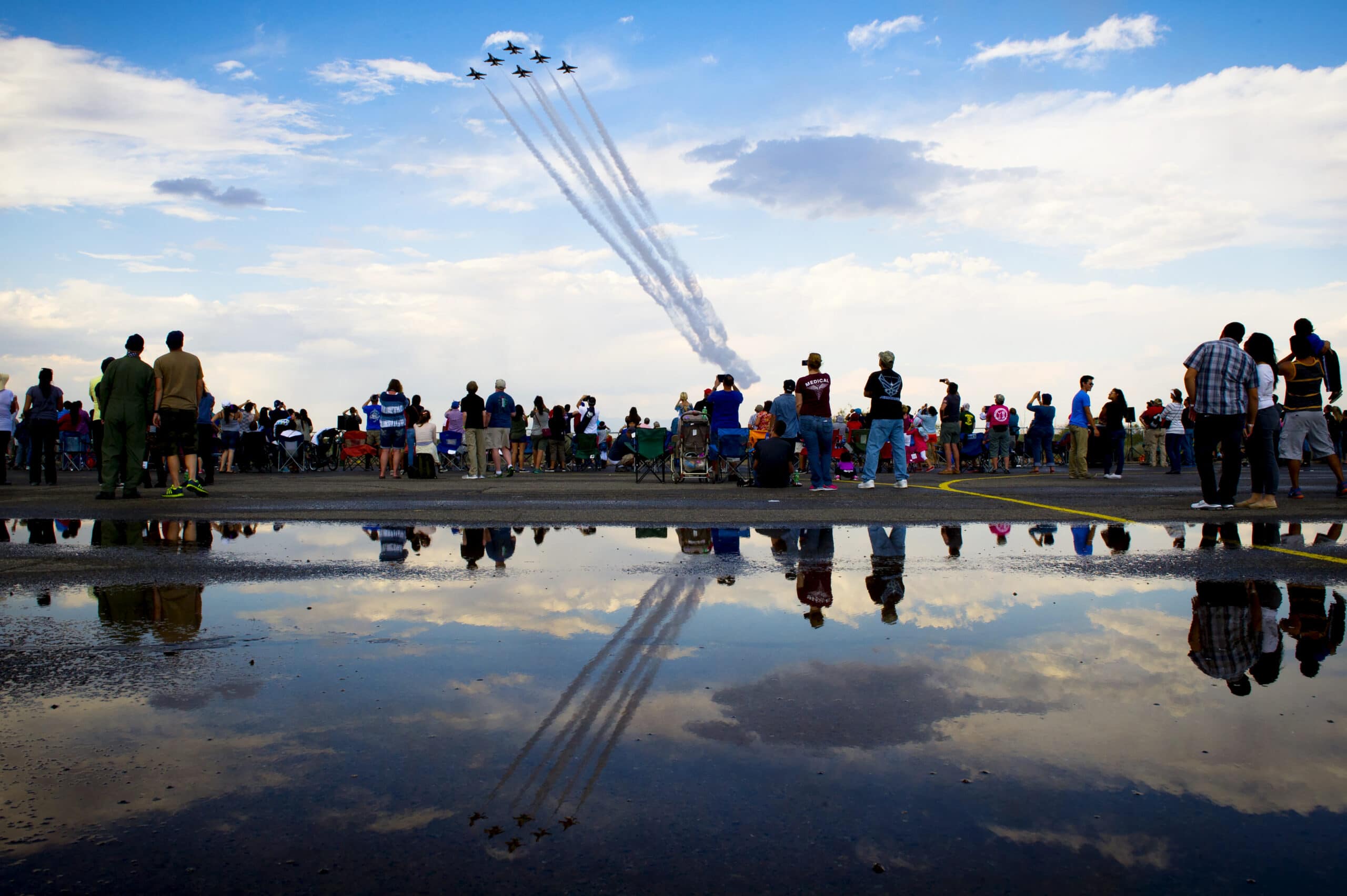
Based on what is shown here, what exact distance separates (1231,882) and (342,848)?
2.14m

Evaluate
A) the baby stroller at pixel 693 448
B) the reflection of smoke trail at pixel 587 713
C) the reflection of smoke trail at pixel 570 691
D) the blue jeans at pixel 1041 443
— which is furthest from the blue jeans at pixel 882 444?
the reflection of smoke trail at pixel 587 713

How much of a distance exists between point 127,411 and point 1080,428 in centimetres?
1823

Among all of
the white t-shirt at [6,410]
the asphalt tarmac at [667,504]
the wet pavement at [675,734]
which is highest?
the white t-shirt at [6,410]

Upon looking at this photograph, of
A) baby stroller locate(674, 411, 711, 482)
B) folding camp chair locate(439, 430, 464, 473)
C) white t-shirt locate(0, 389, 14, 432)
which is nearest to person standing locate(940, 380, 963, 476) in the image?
baby stroller locate(674, 411, 711, 482)

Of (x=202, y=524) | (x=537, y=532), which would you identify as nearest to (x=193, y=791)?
(x=537, y=532)

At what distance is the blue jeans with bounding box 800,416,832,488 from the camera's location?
635 inches

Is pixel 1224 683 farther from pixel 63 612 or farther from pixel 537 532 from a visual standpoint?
pixel 537 532

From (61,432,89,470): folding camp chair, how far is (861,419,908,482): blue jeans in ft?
83.9

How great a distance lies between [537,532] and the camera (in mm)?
9945

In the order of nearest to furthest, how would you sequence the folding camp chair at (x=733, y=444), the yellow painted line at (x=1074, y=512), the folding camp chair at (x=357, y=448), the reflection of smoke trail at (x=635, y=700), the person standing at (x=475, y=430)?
the reflection of smoke trail at (x=635, y=700)
the yellow painted line at (x=1074, y=512)
the folding camp chair at (x=733, y=444)
the person standing at (x=475, y=430)
the folding camp chair at (x=357, y=448)

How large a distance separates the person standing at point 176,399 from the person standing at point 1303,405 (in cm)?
1448

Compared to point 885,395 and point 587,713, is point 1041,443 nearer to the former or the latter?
point 885,395

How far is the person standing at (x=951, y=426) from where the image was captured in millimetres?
24391

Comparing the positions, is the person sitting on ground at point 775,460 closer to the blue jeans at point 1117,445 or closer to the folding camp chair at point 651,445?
the folding camp chair at point 651,445
